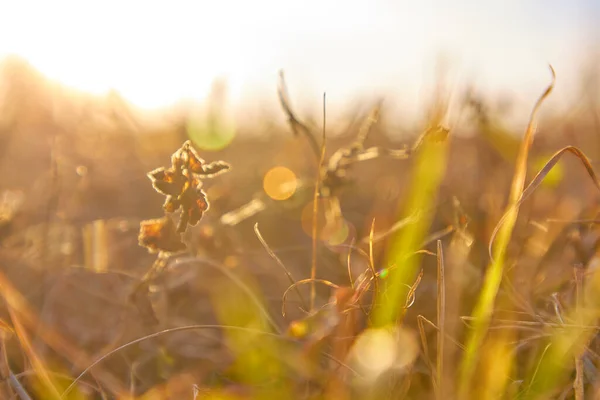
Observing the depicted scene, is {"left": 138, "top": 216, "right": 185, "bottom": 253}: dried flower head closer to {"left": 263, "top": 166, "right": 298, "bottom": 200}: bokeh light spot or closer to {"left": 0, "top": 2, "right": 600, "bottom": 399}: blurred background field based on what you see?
{"left": 0, "top": 2, "right": 600, "bottom": 399}: blurred background field

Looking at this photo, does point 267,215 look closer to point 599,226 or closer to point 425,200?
point 425,200

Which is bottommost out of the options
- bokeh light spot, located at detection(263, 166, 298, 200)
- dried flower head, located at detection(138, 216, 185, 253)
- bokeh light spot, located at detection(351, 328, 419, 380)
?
bokeh light spot, located at detection(263, 166, 298, 200)

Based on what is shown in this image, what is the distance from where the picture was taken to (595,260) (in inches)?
68.0

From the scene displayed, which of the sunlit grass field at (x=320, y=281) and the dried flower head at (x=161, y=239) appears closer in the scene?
the sunlit grass field at (x=320, y=281)

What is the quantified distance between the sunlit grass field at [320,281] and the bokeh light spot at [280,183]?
0.10 feet

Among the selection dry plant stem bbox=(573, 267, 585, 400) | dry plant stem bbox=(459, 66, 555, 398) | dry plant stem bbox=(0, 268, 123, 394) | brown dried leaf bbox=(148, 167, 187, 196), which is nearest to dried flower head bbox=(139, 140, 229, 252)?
brown dried leaf bbox=(148, 167, 187, 196)

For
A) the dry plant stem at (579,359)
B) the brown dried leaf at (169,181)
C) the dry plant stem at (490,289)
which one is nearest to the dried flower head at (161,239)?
the brown dried leaf at (169,181)

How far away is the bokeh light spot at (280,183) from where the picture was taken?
270 cm

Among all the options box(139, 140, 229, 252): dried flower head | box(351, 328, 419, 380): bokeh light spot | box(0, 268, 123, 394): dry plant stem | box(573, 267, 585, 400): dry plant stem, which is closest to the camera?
box(573, 267, 585, 400): dry plant stem

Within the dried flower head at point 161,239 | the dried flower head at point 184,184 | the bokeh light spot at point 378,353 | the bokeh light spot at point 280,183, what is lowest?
the bokeh light spot at point 280,183

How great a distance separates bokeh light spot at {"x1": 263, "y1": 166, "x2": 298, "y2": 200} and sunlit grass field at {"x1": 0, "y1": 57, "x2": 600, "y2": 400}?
0.10ft

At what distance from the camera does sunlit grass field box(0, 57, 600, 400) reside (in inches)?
56.8

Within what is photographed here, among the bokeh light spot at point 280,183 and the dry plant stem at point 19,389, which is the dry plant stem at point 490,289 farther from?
the bokeh light spot at point 280,183

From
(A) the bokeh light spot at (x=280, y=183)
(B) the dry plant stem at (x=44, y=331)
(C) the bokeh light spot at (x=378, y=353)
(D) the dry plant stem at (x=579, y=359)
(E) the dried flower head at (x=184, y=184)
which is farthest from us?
(A) the bokeh light spot at (x=280, y=183)
